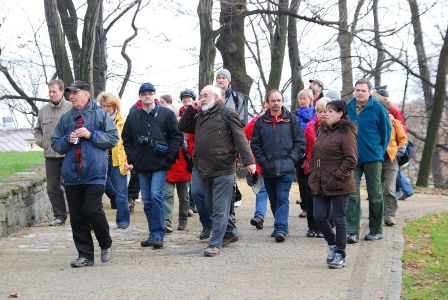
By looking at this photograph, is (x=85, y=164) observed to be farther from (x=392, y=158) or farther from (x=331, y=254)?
(x=392, y=158)

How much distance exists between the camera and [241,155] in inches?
344

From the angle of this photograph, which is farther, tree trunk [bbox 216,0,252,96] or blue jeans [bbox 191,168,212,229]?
tree trunk [bbox 216,0,252,96]

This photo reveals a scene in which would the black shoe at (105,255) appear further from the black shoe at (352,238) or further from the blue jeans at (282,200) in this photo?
the black shoe at (352,238)

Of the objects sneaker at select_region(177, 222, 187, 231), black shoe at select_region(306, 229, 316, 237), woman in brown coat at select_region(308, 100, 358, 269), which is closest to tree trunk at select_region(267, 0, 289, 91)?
sneaker at select_region(177, 222, 187, 231)

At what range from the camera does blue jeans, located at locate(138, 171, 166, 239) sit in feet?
30.1

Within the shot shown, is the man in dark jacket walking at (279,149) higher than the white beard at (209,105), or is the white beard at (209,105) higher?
the white beard at (209,105)

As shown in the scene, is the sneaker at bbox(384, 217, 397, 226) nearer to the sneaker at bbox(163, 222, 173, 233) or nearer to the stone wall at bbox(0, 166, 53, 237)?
the sneaker at bbox(163, 222, 173, 233)

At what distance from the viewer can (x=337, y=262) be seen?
25.9 ft

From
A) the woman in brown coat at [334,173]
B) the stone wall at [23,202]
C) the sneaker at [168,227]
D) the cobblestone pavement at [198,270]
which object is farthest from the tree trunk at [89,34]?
the woman in brown coat at [334,173]

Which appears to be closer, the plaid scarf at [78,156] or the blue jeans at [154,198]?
the plaid scarf at [78,156]

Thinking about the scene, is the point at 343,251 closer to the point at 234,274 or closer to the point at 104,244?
the point at 234,274

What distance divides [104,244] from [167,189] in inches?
96.4

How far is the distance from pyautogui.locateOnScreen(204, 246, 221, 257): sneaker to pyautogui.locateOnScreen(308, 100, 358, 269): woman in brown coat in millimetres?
1223

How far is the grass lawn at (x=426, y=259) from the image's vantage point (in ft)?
24.9
